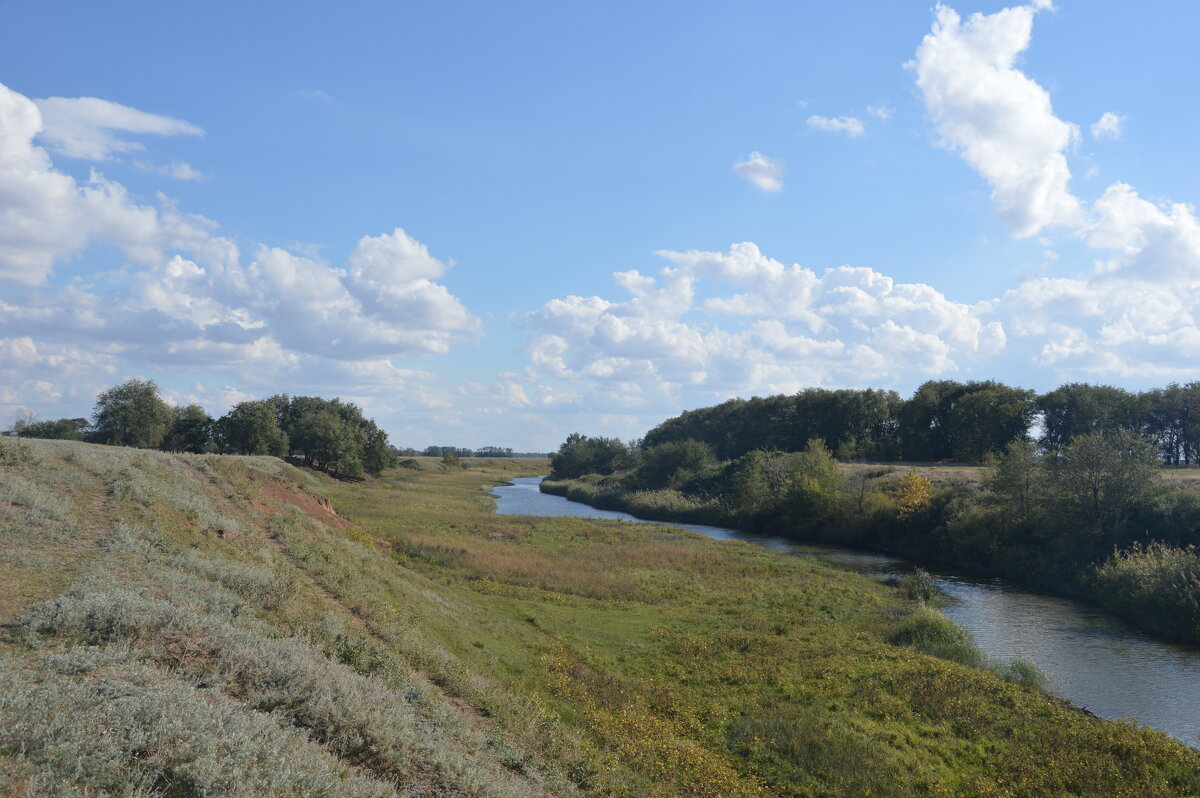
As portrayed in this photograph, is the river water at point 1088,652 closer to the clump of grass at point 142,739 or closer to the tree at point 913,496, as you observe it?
the tree at point 913,496

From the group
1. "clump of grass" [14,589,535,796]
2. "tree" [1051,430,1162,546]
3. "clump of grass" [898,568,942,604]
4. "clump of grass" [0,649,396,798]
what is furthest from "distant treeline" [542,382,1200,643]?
"clump of grass" [0,649,396,798]

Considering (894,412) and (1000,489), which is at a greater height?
(894,412)

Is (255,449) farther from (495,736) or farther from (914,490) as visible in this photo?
(495,736)

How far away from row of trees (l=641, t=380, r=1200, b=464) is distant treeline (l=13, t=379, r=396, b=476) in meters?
68.6

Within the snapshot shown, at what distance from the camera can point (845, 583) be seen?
3488 cm

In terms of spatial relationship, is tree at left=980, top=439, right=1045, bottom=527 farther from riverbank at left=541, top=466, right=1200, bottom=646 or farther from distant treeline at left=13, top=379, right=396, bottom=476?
distant treeline at left=13, top=379, right=396, bottom=476

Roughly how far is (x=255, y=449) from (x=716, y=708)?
80.9 metres

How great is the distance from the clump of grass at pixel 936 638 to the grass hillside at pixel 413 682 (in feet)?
0.39

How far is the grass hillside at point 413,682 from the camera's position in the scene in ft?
21.3

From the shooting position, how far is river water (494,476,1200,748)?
18.1m

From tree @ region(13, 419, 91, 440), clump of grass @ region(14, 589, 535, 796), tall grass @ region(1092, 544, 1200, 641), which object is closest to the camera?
clump of grass @ region(14, 589, 535, 796)

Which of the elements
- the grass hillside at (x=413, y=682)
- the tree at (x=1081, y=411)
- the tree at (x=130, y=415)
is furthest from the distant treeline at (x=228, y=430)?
the tree at (x=1081, y=411)

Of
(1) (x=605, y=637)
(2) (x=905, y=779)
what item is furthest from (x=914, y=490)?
(2) (x=905, y=779)

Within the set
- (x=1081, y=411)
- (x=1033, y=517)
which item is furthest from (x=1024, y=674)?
(x=1081, y=411)
